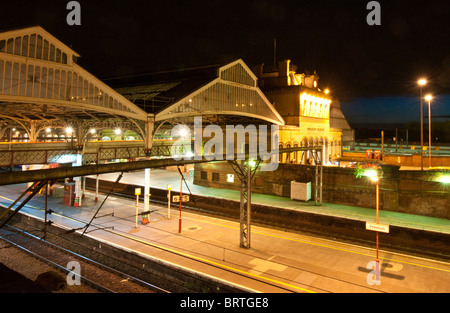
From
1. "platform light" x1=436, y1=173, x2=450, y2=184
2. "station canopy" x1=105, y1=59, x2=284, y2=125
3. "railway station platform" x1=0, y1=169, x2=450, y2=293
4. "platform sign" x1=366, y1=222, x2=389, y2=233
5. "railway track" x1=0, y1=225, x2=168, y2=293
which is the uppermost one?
"station canopy" x1=105, y1=59, x2=284, y2=125

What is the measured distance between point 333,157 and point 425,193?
27.1 meters

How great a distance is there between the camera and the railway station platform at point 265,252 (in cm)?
1219

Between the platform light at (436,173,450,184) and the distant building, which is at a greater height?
the distant building

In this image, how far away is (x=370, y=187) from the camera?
23.9 metres

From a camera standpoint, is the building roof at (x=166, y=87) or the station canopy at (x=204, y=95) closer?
the station canopy at (x=204, y=95)

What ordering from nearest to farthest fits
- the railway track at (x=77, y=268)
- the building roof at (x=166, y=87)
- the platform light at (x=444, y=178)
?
the railway track at (x=77, y=268), the platform light at (x=444, y=178), the building roof at (x=166, y=87)

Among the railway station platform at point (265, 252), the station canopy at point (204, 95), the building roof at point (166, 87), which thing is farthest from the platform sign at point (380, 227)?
the building roof at point (166, 87)

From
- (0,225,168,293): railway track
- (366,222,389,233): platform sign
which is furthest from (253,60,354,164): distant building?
(0,225,168,293): railway track

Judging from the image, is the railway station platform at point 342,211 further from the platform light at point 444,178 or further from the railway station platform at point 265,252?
the platform light at point 444,178

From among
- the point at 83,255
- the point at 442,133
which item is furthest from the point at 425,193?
the point at 442,133

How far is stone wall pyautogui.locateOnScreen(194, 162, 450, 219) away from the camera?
21.5 m

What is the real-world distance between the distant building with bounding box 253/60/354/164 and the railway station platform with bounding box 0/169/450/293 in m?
16.0

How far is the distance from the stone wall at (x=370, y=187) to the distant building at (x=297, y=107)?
8.40 metres

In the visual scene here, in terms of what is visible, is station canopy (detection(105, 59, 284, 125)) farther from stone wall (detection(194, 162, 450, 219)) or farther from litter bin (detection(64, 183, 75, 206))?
litter bin (detection(64, 183, 75, 206))
